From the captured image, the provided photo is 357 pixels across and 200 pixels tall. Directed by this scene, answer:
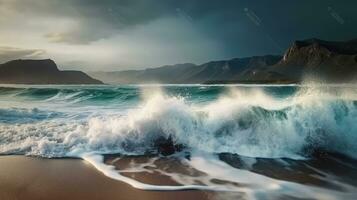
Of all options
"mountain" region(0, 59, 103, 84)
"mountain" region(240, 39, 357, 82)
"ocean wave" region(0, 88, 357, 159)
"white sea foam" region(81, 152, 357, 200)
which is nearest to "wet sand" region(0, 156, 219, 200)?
"white sea foam" region(81, 152, 357, 200)

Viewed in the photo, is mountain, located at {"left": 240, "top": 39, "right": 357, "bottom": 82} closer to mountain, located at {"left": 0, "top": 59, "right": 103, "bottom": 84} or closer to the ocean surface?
mountain, located at {"left": 0, "top": 59, "right": 103, "bottom": 84}

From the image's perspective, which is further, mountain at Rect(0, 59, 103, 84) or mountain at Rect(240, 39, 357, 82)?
mountain at Rect(240, 39, 357, 82)

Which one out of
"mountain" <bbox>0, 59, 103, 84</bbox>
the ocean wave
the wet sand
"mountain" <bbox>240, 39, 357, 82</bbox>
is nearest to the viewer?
the wet sand

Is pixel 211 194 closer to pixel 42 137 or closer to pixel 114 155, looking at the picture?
pixel 114 155

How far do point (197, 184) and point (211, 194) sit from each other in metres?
0.54

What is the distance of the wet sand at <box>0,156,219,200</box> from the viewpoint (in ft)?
16.9

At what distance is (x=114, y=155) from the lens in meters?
7.83

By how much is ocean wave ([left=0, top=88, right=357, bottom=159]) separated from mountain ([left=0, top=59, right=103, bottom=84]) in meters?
134

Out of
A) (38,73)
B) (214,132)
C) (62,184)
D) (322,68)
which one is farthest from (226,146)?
(322,68)

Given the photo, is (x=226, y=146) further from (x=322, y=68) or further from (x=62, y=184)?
(x=322, y=68)

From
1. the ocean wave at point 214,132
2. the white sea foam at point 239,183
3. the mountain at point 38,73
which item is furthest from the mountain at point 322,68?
the white sea foam at point 239,183

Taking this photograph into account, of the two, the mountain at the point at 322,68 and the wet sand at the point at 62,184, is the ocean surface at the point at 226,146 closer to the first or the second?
the wet sand at the point at 62,184

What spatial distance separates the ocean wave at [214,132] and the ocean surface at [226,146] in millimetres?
26

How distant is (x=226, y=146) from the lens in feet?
27.9
